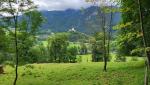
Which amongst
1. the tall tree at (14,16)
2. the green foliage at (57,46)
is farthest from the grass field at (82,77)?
the green foliage at (57,46)

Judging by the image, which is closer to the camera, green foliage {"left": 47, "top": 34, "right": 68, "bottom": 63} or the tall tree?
the tall tree

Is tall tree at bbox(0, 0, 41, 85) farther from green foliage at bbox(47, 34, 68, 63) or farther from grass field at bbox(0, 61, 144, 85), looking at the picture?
green foliage at bbox(47, 34, 68, 63)

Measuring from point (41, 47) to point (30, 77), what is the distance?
110496 millimetres

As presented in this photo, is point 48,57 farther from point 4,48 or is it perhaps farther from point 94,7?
point 4,48

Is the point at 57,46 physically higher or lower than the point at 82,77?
lower

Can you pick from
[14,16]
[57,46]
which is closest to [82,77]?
[14,16]

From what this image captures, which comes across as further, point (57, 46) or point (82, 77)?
point (57, 46)

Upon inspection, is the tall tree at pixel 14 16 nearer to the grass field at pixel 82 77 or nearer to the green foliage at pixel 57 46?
the grass field at pixel 82 77

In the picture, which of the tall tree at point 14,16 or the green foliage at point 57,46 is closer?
the tall tree at point 14,16

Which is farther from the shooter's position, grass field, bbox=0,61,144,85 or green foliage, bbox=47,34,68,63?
green foliage, bbox=47,34,68,63

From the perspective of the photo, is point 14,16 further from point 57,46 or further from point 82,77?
point 57,46

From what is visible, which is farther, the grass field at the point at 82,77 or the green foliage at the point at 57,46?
the green foliage at the point at 57,46

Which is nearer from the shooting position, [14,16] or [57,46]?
[14,16]

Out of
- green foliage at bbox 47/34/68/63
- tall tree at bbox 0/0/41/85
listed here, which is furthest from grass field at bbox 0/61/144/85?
green foliage at bbox 47/34/68/63
